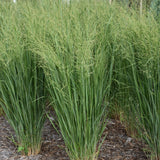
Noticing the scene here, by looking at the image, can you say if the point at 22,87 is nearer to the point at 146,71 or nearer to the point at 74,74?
the point at 74,74

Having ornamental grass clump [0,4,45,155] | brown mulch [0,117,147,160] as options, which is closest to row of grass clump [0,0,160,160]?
ornamental grass clump [0,4,45,155]

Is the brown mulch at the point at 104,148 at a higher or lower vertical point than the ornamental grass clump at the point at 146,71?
lower

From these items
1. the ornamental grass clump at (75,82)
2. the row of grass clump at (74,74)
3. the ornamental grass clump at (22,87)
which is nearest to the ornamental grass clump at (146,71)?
the row of grass clump at (74,74)

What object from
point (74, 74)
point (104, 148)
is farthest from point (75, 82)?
point (104, 148)

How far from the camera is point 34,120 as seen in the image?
2.38m

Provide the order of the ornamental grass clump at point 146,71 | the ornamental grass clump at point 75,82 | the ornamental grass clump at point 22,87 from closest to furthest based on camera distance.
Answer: the ornamental grass clump at point 75,82 < the ornamental grass clump at point 146,71 < the ornamental grass clump at point 22,87

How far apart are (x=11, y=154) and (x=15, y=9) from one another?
159cm

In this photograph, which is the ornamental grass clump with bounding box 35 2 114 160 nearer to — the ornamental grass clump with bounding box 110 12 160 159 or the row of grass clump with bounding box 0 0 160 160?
the row of grass clump with bounding box 0 0 160 160

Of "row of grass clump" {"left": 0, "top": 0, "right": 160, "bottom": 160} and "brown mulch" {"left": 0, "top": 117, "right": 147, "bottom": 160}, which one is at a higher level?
"row of grass clump" {"left": 0, "top": 0, "right": 160, "bottom": 160}

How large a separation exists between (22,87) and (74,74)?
1.81 ft

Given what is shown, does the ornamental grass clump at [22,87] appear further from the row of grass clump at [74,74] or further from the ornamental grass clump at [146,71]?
the ornamental grass clump at [146,71]

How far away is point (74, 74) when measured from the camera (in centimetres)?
199

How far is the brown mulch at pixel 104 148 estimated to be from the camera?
2408 mm

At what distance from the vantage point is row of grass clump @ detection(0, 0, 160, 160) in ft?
6.34
